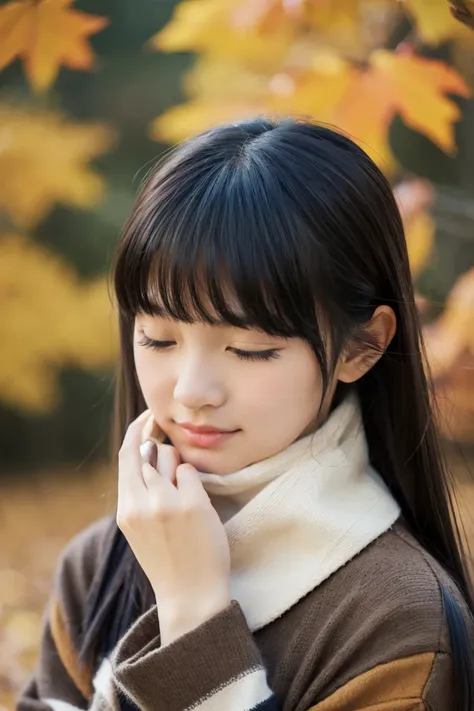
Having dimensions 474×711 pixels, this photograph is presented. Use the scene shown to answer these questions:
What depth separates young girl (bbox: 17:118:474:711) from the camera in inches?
59.1

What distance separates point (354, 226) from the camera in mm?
1591

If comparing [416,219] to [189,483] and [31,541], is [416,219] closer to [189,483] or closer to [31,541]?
[189,483]

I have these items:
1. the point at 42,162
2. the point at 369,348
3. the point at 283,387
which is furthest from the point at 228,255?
the point at 42,162

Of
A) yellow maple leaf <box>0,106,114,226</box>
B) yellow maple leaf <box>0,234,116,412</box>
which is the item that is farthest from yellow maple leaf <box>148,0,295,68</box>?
yellow maple leaf <box>0,234,116,412</box>

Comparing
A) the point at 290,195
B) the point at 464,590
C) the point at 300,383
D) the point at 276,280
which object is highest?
the point at 290,195

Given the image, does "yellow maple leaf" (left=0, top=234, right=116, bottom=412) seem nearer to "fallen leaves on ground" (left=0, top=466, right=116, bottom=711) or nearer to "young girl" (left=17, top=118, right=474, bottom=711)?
"fallen leaves on ground" (left=0, top=466, right=116, bottom=711)

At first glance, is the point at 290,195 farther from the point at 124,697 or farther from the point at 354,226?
the point at 124,697

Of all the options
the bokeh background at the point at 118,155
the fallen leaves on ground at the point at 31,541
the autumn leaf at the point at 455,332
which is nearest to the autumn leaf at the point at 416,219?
the bokeh background at the point at 118,155

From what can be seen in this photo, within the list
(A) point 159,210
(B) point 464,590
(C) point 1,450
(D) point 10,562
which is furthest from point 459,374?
(C) point 1,450

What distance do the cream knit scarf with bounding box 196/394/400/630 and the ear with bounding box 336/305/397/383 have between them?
0.33 feet

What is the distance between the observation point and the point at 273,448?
1.62 meters

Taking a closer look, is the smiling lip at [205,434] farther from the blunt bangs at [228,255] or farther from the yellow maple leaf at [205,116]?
the yellow maple leaf at [205,116]

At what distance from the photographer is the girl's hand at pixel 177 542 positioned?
154 centimetres

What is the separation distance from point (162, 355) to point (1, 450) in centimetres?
345
